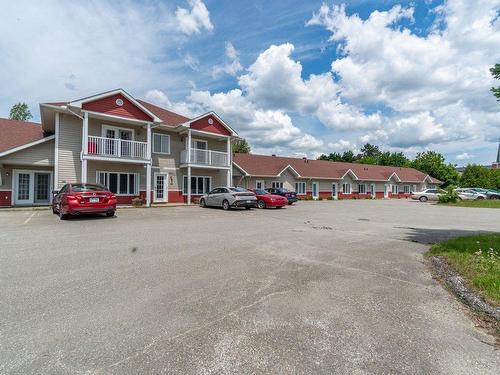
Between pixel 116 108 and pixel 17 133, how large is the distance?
736cm

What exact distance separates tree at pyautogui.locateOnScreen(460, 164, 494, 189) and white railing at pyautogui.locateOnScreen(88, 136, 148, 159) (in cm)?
5623

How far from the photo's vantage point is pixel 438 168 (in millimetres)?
60000

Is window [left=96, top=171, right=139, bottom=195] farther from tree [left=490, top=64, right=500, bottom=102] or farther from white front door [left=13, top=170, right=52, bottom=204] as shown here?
tree [left=490, top=64, right=500, bottom=102]

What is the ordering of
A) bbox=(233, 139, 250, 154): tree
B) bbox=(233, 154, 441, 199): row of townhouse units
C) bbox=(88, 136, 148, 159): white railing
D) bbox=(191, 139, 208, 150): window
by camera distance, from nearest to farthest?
bbox=(88, 136, 148, 159): white railing
bbox=(191, 139, 208, 150): window
bbox=(233, 154, 441, 199): row of townhouse units
bbox=(233, 139, 250, 154): tree

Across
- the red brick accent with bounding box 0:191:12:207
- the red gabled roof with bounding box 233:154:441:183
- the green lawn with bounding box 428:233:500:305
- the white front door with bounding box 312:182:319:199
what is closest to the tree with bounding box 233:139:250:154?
the red gabled roof with bounding box 233:154:441:183

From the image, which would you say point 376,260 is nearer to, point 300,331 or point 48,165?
point 300,331

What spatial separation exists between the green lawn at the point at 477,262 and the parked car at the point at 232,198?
12.0 meters

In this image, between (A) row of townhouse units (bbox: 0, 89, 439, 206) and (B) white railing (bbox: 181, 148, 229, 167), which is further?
(B) white railing (bbox: 181, 148, 229, 167)

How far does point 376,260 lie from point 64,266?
255 inches

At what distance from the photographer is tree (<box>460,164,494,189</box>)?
5128 centimetres

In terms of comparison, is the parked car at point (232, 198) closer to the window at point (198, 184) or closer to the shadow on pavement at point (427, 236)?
the window at point (198, 184)

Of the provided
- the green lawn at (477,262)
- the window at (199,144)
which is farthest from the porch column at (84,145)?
the green lawn at (477,262)

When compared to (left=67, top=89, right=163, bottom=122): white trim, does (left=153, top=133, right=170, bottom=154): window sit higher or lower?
lower

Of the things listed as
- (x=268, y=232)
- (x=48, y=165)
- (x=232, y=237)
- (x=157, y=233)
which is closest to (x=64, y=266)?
(x=157, y=233)
